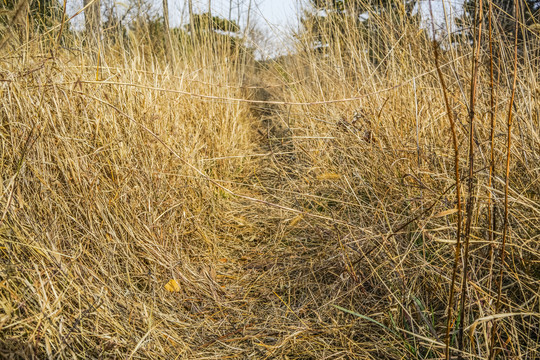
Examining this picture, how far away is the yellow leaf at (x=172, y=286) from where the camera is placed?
3.92ft

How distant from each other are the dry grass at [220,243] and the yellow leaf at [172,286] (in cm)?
1

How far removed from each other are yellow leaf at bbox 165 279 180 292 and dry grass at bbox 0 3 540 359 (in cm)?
1

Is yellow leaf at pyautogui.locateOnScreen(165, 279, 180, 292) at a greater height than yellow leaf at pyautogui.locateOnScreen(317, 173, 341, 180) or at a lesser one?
lesser

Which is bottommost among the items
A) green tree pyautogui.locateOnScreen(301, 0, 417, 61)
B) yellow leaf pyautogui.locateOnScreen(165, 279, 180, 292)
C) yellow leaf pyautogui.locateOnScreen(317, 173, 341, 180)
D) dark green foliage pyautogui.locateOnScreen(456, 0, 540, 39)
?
yellow leaf pyautogui.locateOnScreen(165, 279, 180, 292)

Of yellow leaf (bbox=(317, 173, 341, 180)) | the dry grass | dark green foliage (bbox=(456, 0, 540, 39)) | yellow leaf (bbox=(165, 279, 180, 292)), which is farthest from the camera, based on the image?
yellow leaf (bbox=(317, 173, 341, 180))

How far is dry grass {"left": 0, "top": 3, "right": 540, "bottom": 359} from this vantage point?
2.89ft

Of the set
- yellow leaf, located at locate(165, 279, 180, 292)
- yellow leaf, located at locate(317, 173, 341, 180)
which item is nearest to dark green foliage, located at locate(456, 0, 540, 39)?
yellow leaf, located at locate(317, 173, 341, 180)

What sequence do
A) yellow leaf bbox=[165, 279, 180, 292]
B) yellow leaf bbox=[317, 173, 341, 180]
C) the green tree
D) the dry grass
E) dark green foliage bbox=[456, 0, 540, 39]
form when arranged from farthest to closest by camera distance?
1. the green tree
2. yellow leaf bbox=[317, 173, 341, 180]
3. yellow leaf bbox=[165, 279, 180, 292]
4. dark green foliage bbox=[456, 0, 540, 39]
5. the dry grass

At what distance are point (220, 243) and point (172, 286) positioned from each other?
1.60ft

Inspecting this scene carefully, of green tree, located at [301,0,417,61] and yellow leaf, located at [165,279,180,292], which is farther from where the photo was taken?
green tree, located at [301,0,417,61]

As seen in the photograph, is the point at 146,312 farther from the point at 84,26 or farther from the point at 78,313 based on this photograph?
the point at 84,26

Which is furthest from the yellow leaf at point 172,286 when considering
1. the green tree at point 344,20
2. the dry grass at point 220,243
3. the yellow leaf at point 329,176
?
the green tree at point 344,20

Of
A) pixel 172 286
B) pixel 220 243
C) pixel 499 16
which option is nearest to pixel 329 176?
pixel 220 243

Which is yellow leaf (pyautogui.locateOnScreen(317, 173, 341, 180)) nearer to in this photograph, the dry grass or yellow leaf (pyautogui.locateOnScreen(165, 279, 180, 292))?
the dry grass
